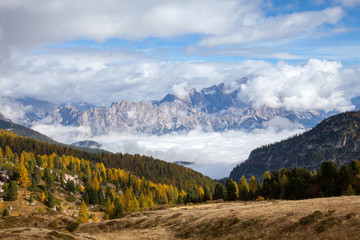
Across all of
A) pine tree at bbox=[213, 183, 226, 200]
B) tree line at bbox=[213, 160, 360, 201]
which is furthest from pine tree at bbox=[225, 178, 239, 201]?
tree line at bbox=[213, 160, 360, 201]

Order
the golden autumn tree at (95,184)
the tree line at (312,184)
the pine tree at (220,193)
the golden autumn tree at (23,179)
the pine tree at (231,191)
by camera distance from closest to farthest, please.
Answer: the tree line at (312,184) → the pine tree at (231,191) → the pine tree at (220,193) → the golden autumn tree at (23,179) → the golden autumn tree at (95,184)

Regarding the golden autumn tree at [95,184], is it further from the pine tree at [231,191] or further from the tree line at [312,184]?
the tree line at [312,184]

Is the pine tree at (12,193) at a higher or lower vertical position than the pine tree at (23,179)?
lower

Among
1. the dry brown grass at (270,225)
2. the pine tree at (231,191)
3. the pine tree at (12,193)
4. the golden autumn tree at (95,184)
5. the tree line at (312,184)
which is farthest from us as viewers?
the golden autumn tree at (95,184)

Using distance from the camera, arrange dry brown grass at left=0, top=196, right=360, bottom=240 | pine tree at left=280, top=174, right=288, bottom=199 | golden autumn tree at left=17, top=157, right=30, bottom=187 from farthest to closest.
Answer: golden autumn tree at left=17, top=157, right=30, bottom=187, pine tree at left=280, top=174, right=288, bottom=199, dry brown grass at left=0, top=196, right=360, bottom=240

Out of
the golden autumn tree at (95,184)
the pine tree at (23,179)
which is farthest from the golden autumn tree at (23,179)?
the golden autumn tree at (95,184)

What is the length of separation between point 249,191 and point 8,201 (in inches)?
4477

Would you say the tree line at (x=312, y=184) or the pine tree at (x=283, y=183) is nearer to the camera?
the tree line at (x=312, y=184)

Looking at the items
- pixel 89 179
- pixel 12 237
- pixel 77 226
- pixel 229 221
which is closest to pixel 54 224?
pixel 77 226

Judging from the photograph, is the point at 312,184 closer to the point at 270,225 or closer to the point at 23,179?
the point at 270,225

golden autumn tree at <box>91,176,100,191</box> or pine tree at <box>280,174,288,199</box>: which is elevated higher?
golden autumn tree at <box>91,176,100,191</box>

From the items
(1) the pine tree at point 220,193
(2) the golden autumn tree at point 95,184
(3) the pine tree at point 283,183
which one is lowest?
(1) the pine tree at point 220,193

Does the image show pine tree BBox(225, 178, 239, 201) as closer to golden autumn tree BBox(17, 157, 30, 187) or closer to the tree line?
the tree line

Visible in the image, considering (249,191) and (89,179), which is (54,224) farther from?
(89,179)
